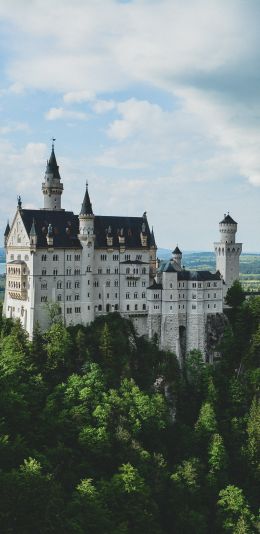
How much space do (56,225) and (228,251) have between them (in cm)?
Answer: 3126

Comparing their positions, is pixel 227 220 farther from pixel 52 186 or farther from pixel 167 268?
pixel 52 186

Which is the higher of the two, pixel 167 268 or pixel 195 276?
pixel 167 268

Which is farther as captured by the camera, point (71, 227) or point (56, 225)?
point (71, 227)

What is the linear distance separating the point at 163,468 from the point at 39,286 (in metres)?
30.4

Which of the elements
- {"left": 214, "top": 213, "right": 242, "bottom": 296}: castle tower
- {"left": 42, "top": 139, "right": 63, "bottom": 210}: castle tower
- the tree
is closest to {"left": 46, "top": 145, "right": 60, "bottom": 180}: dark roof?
{"left": 42, "top": 139, "right": 63, "bottom": 210}: castle tower

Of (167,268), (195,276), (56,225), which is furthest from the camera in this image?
(195,276)

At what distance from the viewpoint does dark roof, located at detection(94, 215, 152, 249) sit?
10094 cm

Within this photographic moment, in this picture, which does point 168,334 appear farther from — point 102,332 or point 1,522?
point 1,522

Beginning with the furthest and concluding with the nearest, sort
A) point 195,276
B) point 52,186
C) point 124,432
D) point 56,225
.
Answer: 1. point 52,186
2. point 195,276
3. point 56,225
4. point 124,432

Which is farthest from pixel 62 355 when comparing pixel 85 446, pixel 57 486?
pixel 57 486

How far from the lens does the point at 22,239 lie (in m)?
96.9

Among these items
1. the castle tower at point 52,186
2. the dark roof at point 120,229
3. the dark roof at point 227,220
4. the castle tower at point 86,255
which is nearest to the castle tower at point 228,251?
the dark roof at point 227,220

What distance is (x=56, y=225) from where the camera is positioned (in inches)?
3856

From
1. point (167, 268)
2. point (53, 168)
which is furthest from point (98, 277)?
point (53, 168)
